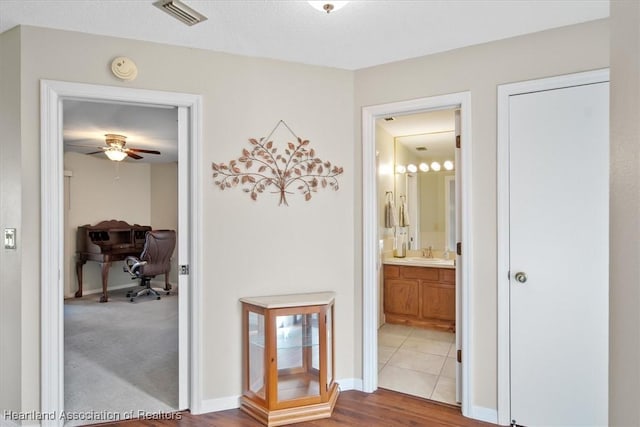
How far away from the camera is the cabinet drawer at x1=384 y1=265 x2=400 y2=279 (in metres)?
4.38

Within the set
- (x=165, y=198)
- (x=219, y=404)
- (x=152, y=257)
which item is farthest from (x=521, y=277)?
(x=165, y=198)

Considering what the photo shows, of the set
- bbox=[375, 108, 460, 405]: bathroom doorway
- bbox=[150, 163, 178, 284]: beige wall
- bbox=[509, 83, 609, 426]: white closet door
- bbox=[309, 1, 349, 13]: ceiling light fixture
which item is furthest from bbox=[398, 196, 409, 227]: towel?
bbox=[150, 163, 178, 284]: beige wall

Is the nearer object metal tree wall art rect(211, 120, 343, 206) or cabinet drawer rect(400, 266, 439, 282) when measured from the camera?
metal tree wall art rect(211, 120, 343, 206)

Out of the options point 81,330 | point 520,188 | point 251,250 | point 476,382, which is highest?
point 520,188

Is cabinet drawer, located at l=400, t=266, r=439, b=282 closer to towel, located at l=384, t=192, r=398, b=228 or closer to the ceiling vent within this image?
towel, located at l=384, t=192, r=398, b=228

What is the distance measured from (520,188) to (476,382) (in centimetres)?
130

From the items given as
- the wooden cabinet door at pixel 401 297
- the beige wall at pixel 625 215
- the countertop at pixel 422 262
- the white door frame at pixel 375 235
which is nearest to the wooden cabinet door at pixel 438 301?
the wooden cabinet door at pixel 401 297

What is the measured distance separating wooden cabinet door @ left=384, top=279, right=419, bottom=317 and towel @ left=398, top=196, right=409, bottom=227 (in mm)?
801

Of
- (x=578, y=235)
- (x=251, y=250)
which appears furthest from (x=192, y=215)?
(x=578, y=235)

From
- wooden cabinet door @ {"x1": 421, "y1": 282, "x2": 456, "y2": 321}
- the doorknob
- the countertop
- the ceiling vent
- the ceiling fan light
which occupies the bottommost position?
wooden cabinet door @ {"x1": 421, "y1": 282, "x2": 456, "y2": 321}

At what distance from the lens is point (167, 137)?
504 centimetres

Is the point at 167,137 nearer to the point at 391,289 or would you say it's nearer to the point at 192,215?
the point at 192,215

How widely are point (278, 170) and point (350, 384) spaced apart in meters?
1.71

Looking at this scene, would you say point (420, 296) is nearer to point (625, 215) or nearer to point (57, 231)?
point (57, 231)
